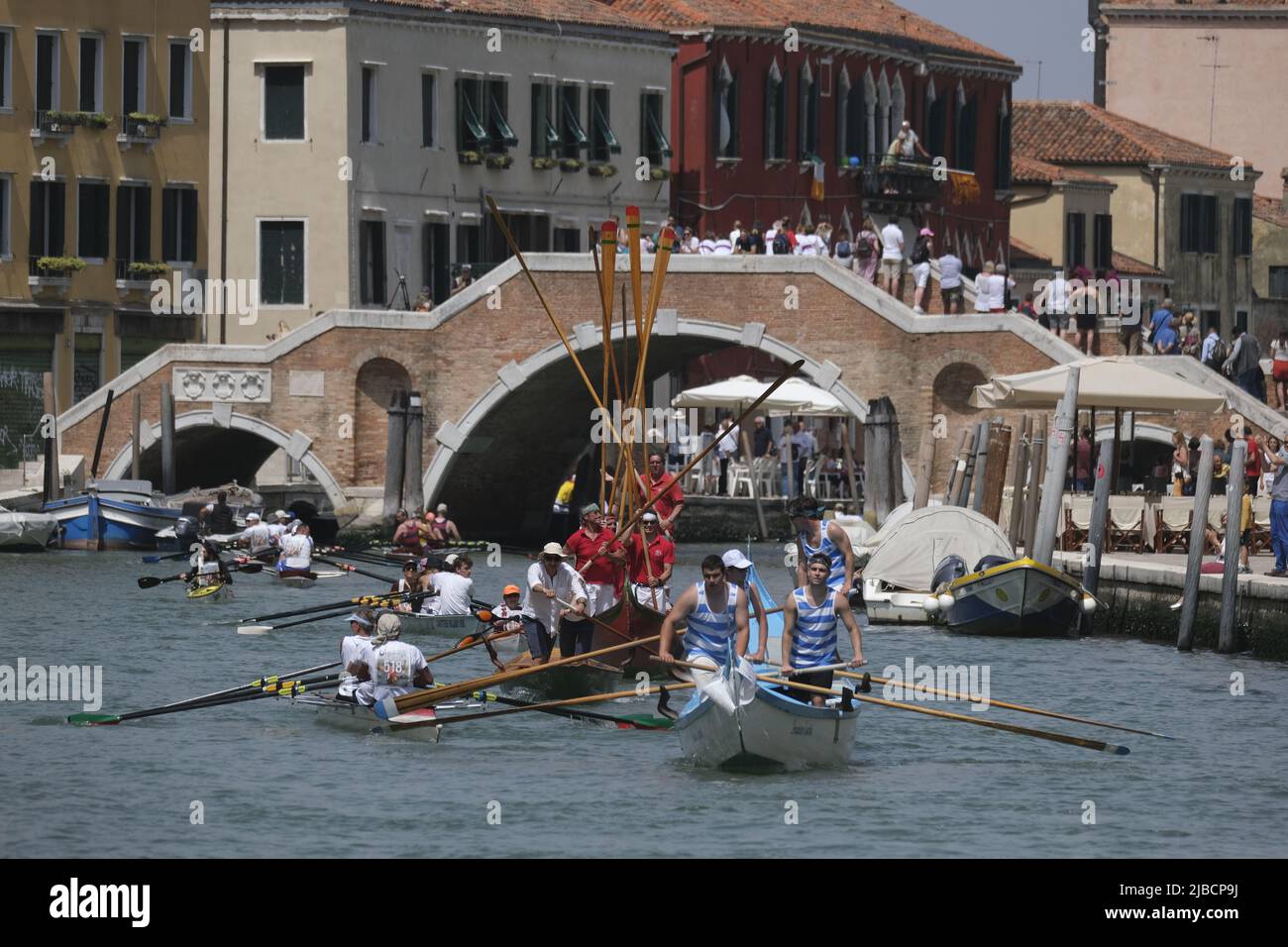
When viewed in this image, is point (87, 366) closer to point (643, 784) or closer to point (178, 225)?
point (178, 225)

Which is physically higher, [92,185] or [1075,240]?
[1075,240]

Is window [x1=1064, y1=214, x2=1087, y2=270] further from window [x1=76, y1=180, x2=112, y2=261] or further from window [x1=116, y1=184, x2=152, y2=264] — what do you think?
window [x1=76, y1=180, x2=112, y2=261]

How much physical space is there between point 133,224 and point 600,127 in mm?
7404

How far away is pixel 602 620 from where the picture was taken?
21906 millimetres

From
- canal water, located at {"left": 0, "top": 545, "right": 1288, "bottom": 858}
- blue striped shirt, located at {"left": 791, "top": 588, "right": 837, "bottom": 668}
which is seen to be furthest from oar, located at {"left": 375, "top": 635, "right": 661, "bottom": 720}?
blue striped shirt, located at {"left": 791, "top": 588, "right": 837, "bottom": 668}

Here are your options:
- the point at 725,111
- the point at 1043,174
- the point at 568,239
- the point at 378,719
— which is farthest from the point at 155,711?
the point at 1043,174

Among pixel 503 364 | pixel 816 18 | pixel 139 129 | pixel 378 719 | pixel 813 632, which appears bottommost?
pixel 378 719

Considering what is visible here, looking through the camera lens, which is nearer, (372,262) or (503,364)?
(503,364)

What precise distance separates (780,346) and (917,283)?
187cm

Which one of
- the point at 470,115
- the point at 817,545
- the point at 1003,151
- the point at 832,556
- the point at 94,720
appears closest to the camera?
the point at 817,545

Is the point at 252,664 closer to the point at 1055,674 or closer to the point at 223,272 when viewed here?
A: the point at 1055,674

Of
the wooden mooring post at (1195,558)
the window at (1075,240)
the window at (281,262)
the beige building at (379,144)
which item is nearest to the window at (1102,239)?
the window at (1075,240)

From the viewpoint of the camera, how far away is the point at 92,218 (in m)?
42.6
